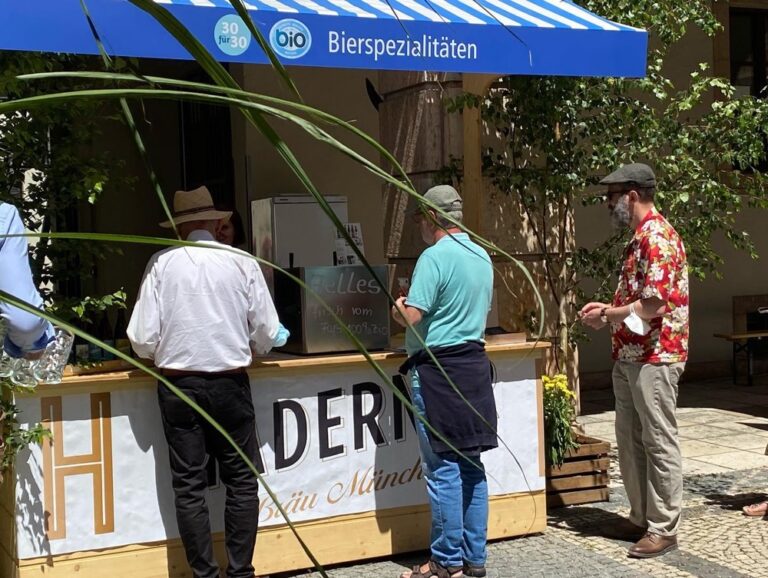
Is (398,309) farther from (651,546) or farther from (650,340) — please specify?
(651,546)

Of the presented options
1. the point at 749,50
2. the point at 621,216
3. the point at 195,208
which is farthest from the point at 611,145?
the point at 749,50

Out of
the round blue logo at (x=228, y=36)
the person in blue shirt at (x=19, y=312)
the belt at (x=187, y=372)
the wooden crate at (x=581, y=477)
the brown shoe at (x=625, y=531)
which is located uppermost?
the round blue logo at (x=228, y=36)

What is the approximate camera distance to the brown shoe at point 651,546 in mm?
5188

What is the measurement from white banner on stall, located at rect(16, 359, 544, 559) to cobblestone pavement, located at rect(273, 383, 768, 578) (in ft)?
1.05

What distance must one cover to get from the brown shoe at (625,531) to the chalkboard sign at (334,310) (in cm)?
160

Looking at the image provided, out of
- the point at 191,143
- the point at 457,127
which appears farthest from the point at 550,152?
the point at 191,143

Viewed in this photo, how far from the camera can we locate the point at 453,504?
15.6 feet

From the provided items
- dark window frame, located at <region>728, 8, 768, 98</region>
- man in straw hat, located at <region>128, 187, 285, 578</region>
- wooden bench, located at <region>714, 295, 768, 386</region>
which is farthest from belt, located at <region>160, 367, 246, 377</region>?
dark window frame, located at <region>728, 8, 768, 98</region>

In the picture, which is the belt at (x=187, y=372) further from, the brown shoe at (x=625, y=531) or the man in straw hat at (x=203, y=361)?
the brown shoe at (x=625, y=531)

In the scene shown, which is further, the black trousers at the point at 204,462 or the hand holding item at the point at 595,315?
the hand holding item at the point at 595,315

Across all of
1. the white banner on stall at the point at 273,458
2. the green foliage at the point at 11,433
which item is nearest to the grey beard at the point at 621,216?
the white banner on stall at the point at 273,458

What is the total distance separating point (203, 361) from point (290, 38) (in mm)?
1532

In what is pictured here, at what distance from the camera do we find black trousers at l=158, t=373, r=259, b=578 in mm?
4488

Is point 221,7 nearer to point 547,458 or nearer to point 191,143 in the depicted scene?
point 547,458
